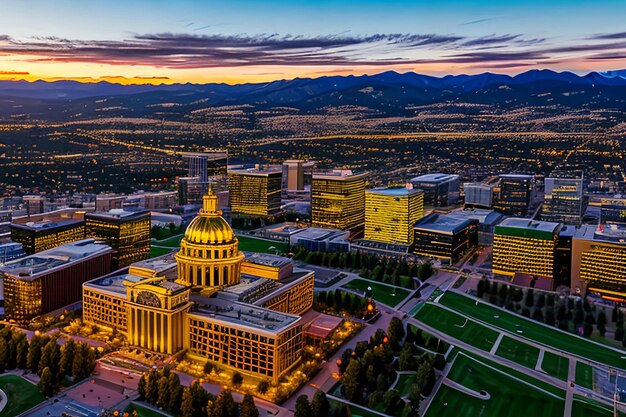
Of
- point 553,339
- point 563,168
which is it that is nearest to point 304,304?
point 553,339

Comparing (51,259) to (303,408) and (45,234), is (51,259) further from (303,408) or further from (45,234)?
(303,408)

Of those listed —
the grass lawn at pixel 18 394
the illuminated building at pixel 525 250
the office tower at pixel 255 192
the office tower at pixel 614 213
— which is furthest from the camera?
the office tower at pixel 255 192

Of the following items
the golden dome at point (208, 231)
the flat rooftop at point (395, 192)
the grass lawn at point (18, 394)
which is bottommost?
the grass lawn at point (18, 394)

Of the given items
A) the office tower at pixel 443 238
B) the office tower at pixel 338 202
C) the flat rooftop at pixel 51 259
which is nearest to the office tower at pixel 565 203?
the office tower at pixel 443 238

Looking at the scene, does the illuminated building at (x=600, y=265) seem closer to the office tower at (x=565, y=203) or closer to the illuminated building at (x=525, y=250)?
the illuminated building at (x=525, y=250)

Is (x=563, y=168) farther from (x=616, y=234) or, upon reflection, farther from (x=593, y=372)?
(x=593, y=372)
